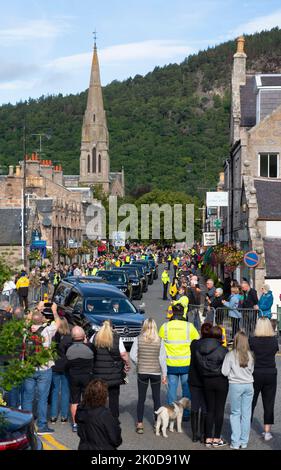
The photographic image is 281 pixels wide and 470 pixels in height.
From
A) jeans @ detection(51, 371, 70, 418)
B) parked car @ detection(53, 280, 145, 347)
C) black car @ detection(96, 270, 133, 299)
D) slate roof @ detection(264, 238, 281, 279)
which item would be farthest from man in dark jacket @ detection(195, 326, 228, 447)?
black car @ detection(96, 270, 133, 299)

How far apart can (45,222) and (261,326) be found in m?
52.5

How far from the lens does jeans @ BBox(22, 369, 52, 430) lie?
12.8 m

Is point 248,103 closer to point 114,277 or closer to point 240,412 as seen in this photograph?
point 114,277

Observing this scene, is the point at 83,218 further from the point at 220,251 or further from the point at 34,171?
the point at 220,251

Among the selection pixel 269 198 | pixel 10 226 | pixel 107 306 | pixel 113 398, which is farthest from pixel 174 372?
pixel 10 226

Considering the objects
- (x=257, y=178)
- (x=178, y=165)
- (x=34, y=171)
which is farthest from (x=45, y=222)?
(x=178, y=165)

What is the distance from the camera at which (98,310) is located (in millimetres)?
22484

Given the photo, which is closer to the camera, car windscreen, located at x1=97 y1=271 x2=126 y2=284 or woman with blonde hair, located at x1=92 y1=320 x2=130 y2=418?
woman with blonde hair, located at x1=92 y1=320 x2=130 y2=418

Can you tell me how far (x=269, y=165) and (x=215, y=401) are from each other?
26.9 metres

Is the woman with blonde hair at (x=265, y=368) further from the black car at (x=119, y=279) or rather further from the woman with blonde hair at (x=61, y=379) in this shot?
the black car at (x=119, y=279)

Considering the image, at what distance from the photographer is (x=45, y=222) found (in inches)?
2525

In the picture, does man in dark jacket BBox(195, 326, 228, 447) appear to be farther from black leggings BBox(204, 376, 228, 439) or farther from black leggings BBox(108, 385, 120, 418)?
black leggings BBox(108, 385, 120, 418)

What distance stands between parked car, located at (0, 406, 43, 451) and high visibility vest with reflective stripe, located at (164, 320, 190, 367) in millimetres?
4378

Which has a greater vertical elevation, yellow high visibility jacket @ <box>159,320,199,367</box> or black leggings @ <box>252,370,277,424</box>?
yellow high visibility jacket @ <box>159,320,199,367</box>
